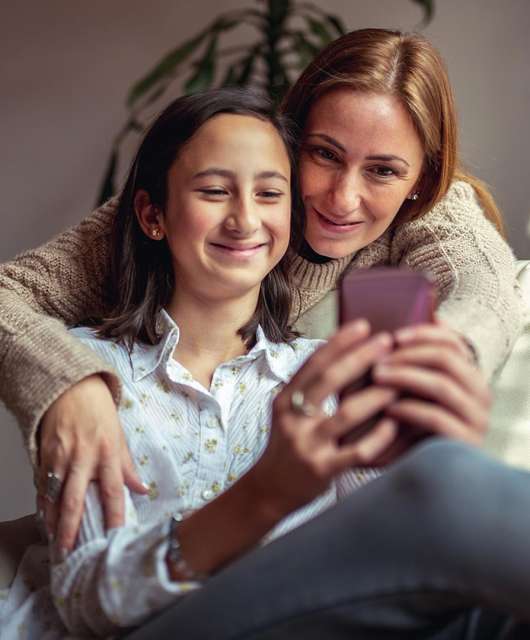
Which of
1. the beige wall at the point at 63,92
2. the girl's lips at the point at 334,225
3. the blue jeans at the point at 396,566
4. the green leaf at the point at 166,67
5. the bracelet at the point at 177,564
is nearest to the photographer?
the blue jeans at the point at 396,566

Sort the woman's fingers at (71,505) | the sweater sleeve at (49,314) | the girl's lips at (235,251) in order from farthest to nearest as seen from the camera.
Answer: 1. the girl's lips at (235,251)
2. the sweater sleeve at (49,314)
3. the woman's fingers at (71,505)

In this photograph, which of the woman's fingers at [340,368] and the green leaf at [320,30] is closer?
the woman's fingers at [340,368]

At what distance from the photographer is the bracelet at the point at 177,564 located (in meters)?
0.87

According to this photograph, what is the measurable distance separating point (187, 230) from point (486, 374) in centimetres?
44

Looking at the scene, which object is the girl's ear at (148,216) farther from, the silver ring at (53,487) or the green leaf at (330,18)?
the green leaf at (330,18)

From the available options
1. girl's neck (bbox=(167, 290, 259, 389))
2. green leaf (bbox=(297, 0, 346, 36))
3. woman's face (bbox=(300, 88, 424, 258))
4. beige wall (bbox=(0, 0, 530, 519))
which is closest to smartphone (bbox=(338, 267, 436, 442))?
girl's neck (bbox=(167, 290, 259, 389))

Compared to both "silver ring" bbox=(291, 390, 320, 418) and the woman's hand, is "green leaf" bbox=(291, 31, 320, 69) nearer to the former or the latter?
the woman's hand

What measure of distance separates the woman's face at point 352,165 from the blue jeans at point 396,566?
0.68m

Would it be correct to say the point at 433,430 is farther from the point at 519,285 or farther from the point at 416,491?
the point at 519,285

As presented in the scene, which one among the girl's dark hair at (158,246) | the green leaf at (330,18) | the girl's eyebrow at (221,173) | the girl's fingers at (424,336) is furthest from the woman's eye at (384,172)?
the green leaf at (330,18)

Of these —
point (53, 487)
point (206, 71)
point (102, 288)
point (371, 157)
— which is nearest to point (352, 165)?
point (371, 157)

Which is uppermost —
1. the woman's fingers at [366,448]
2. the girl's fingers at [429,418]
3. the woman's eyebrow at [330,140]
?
the woman's eyebrow at [330,140]

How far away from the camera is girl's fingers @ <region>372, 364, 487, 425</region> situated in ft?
2.47

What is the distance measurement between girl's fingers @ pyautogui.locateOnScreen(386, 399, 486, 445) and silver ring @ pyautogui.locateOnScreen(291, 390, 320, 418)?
6 cm
